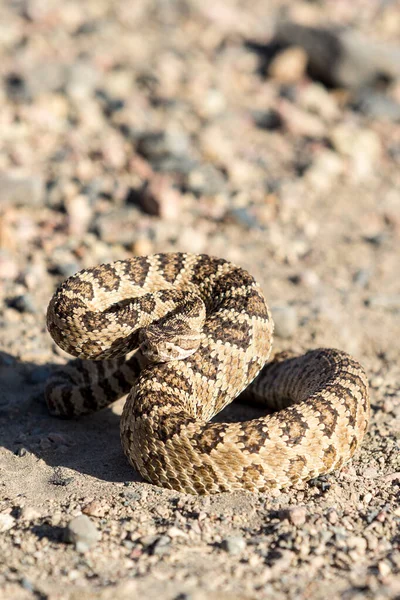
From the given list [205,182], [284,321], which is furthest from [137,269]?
[205,182]

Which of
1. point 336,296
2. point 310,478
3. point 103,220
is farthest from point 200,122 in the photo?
point 310,478

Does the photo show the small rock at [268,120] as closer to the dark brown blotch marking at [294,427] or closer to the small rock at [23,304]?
the small rock at [23,304]

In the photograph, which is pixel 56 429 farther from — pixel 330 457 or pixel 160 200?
pixel 160 200

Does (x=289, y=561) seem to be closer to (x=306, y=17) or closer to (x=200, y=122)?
(x=200, y=122)

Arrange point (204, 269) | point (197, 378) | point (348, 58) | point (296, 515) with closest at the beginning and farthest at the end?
point (296, 515) < point (197, 378) < point (204, 269) < point (348, 58)

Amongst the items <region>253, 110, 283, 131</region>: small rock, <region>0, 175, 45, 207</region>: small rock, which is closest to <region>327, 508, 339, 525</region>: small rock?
<region>0, 175, 45, 207</region>: small rock

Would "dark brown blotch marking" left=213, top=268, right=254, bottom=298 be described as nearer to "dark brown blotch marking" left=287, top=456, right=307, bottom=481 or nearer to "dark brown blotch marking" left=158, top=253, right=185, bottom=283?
"dark brown blotch marking" left=158, top=253, right=185, bottom=283
